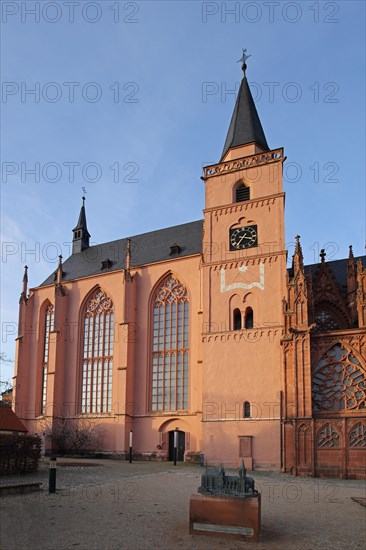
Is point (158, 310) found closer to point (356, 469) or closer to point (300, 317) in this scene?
point (300, 317)

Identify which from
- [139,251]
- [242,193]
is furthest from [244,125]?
[139,251]

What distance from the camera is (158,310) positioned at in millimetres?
35688

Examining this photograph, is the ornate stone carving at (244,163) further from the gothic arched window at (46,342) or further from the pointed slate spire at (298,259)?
the gothic arched window at (46,342)

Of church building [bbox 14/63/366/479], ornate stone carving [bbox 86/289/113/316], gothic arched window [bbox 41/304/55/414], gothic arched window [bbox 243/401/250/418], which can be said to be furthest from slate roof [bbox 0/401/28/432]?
gothic arched window [bbox 41/304/55/414]

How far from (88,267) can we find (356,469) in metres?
25.3

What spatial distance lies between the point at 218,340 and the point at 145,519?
20.0 meters

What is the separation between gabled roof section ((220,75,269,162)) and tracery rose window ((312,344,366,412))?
14638mm

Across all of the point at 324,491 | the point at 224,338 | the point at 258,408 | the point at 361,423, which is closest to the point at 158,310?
the point at 224,338

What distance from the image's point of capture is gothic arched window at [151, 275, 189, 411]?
1328 inches

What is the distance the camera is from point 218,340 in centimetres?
3020

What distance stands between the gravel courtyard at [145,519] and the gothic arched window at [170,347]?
16915 millimetres

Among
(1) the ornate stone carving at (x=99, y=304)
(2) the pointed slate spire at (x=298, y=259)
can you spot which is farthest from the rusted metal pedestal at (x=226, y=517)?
(1) the ornate stone carving at (x=99, y=304)

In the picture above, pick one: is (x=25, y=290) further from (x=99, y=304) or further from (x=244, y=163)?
(x=244, y=163)

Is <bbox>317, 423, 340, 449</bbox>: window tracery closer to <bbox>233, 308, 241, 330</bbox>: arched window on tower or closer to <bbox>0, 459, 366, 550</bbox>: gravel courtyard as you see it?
<bbox>0, 459, 366, 550</bbox>: gravel courtyard
